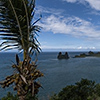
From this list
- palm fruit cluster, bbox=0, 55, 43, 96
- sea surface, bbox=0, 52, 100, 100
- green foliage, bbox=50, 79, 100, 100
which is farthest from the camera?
sea surface, bbox=0, 52, 100, 100

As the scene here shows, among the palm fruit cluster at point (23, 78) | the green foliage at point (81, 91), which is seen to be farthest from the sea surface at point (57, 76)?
the green foliage at point (81, 91)

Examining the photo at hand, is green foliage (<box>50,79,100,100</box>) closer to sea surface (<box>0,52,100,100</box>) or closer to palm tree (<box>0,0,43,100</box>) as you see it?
sea surface (<box>0,52,100,100</box>)

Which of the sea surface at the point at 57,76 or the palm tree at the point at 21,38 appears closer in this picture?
the palm tree at the point at 21,38

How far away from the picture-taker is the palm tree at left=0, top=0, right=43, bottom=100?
15.9 feet

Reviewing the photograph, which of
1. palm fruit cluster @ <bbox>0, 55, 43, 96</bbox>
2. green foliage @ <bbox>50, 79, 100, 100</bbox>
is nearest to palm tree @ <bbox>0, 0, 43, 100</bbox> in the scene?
palm fruit cluster @ <bbox>0, 55, 43, 96</bbox>

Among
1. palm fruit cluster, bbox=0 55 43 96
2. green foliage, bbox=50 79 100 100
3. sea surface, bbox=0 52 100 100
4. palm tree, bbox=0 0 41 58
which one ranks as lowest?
sea surface, bbox=0 52 100 100

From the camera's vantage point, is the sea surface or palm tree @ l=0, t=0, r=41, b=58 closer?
palm tree @ l=0, t=0, r=41, b=58

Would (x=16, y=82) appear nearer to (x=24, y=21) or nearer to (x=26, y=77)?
(x=26, y=77)

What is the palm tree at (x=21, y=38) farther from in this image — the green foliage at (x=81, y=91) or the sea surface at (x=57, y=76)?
the green foliage at (x=81, y=91)

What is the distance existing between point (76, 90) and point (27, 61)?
4418mm

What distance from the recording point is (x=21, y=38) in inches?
211

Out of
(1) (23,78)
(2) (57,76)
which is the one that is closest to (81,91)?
(1) (23,78)

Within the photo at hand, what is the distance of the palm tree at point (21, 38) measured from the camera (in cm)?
486

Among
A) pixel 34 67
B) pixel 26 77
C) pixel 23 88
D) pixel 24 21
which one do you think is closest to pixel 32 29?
pixel 24 21
